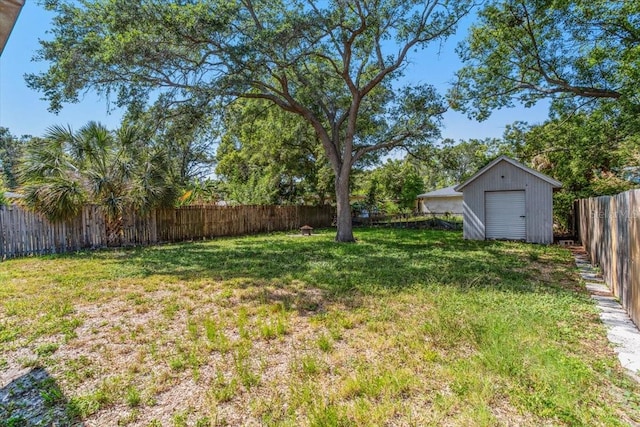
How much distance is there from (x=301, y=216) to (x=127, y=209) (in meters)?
9.45

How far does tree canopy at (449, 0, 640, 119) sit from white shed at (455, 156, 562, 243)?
2.36m

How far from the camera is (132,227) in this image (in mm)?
10484

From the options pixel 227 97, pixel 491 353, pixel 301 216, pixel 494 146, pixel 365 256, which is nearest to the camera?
pixel 491 353

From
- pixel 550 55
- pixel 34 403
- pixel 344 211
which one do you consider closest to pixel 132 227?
pixel 344 211

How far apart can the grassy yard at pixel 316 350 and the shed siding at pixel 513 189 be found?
6.03 m

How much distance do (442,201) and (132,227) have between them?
23.1m

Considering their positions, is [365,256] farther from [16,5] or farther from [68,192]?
[68,192]

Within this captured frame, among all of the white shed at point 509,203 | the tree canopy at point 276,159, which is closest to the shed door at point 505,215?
the white shed at point 509,203

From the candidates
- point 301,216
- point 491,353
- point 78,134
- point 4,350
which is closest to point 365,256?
point 491,353

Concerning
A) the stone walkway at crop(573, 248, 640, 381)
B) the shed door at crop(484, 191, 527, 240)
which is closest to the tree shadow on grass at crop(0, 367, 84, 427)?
the stone walkway at crop(573, 248, 640, 381)

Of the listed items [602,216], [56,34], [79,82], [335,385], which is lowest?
[335,385]

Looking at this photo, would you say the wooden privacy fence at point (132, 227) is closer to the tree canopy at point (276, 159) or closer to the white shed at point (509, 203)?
the tree canopy at point (276, 159)

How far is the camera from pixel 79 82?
7.54 metres

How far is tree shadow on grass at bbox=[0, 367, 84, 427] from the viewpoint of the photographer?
2079 mm
